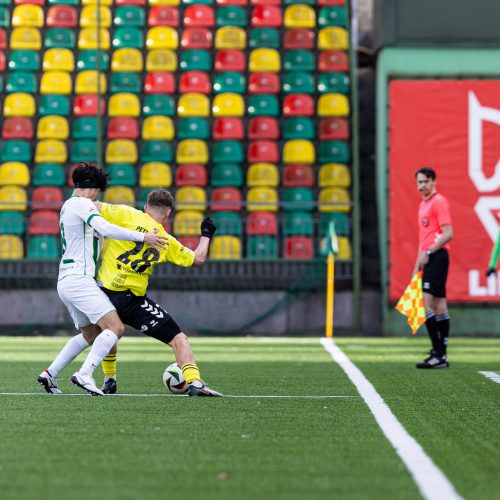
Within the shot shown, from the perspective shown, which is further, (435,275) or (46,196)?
(46,196)

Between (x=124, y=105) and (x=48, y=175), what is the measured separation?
1.98m

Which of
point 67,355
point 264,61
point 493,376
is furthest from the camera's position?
point 264,61

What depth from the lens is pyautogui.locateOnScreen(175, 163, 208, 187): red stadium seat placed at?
68.2 feet

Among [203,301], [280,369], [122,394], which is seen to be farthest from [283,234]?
[122,394]

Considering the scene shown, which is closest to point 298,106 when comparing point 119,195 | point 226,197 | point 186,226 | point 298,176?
point 298,176

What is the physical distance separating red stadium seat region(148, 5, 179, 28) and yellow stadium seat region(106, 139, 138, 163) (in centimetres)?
291

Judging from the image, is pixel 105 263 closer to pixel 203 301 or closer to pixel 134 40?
pixel 203 301

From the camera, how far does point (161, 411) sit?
296 inches

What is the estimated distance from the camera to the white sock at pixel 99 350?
8.33 m

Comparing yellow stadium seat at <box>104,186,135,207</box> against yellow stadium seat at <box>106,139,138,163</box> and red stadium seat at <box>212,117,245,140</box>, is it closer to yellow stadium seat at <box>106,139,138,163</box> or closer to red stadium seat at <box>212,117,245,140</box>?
yellow stadium seat at <box>106,139,138,163</box>

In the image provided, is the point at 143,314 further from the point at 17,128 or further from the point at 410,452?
the point at 17,128

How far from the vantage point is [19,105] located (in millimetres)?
22031

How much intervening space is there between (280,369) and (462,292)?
807 cm

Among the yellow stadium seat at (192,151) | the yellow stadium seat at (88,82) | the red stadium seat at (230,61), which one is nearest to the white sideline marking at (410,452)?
the yellow stadium seat at (192,151)
